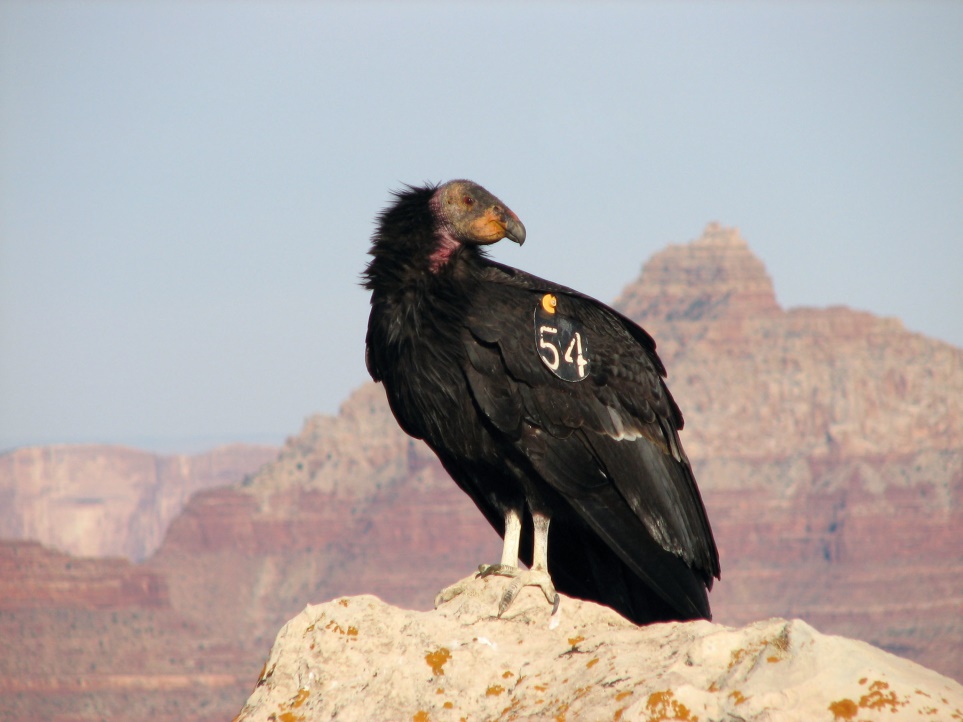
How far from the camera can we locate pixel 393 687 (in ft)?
29.3

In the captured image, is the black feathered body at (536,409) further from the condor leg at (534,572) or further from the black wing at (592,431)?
the condor leg at (534,572)

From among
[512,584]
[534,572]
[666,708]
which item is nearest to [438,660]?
[512,584]

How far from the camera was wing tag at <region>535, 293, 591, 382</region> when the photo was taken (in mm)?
10375

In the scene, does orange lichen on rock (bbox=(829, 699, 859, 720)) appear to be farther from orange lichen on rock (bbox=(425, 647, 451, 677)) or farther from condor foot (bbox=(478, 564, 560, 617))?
condor foot (bbox=(478, 564, 560, 617))

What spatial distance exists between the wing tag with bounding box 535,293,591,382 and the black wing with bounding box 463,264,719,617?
1 centimetres

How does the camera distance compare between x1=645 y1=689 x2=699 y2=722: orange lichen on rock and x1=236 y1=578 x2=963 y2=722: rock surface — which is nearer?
x1=236 y1=578 x2=963 y2=722: rock surface

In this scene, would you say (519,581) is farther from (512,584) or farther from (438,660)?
(438,660)

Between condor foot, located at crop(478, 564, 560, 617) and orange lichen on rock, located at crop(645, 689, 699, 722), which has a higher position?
condor foot, located at crop(478, 564, 560, 617)

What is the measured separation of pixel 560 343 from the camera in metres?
10.4

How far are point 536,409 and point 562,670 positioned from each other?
209 centimetres

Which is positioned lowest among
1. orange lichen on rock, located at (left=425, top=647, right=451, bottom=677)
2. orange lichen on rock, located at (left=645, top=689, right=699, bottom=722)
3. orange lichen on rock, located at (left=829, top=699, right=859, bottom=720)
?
orange lichen on rock, located at (left=425, top=647, right=451, bottom=677)

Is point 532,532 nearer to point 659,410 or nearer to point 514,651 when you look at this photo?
point 659,410

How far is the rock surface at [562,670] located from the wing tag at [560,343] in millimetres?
1323

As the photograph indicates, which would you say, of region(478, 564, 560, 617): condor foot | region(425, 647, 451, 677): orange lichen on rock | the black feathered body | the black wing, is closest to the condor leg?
region(478, 564, 560, 617): condor foot
